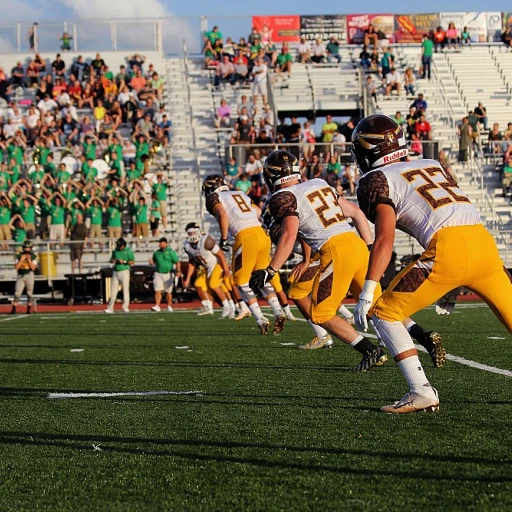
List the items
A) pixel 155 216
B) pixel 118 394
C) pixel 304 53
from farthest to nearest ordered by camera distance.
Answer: pixel 304 53 < pixel 155 216 < pixel 118 394

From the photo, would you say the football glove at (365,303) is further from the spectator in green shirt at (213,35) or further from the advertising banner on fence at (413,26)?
the advertising banner on fence at (413,26)

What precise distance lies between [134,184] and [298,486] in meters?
21.1

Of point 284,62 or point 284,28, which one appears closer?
point 284,62

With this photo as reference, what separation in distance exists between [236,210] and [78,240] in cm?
1204

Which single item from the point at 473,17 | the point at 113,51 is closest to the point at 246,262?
the point at 113,51

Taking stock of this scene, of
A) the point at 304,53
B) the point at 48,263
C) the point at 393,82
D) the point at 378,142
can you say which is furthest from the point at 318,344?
the point at 304,53

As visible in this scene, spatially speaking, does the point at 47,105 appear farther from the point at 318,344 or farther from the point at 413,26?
the point at 318,344

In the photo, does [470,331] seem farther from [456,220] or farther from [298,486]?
[298,486]

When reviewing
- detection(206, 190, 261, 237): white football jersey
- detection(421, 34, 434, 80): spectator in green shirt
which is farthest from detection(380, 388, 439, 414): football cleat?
detection(421, 34, 434, 80): spectator in green shirt

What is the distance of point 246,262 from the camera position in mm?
11773

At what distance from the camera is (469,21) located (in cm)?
3453

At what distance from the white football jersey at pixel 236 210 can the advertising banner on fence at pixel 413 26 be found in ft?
75.6

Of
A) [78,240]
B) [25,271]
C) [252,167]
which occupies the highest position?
[252,167]

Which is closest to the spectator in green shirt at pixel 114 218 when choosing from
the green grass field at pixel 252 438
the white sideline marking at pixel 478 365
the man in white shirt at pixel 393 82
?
the man in white shirt at pixel 393 82
